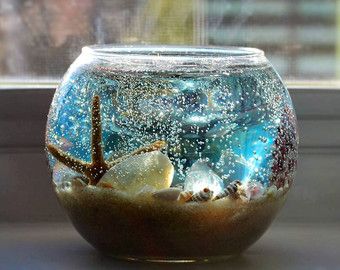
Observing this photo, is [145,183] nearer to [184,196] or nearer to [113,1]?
[184,196]

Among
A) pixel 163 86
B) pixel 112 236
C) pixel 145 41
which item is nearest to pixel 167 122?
pixel 163 86

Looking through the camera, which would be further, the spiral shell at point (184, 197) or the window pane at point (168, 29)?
the window pane at point (168, 29)

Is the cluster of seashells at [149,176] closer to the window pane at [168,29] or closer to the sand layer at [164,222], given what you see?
the sand layer at [164,222]

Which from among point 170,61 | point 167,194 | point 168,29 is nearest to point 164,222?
point 167,194

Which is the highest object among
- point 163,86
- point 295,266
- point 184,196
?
point 163,86

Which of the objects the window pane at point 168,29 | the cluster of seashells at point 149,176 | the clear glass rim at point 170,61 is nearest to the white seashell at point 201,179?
the cluster of seashells at point 149,176

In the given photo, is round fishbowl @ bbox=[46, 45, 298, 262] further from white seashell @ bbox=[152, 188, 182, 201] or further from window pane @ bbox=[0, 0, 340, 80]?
window pane @ bbox=[0, 0, 340, 80]
